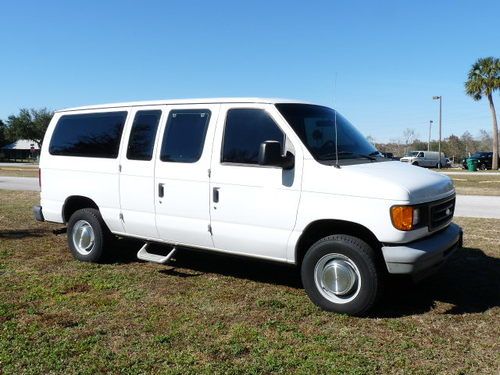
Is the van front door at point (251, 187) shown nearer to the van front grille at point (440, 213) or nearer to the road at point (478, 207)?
the van front grille at point (440, 213)

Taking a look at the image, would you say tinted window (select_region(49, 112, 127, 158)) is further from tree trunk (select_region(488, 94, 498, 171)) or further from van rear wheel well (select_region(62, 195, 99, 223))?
tree trunk (select_region(488, 94, 498, 171))

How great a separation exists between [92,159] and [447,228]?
14.7 feet

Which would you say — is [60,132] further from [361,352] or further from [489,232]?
[489,232]

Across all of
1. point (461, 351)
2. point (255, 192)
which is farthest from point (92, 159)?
point (461, 351)

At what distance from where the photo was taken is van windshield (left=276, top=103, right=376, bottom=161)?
16.8ft

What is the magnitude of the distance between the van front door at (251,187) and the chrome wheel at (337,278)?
43 cm

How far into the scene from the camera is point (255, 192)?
17.0ft

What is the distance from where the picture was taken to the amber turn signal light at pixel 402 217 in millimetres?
4414

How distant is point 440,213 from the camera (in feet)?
16.5

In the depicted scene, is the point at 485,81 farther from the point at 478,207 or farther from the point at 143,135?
the point at 143,135

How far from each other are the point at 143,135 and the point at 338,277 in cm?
297

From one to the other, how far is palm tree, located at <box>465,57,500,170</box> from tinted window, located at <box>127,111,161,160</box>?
4578cm

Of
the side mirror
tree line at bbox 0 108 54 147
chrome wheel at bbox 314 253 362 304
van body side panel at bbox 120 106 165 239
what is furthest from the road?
tree line at bbox 0 108 54 147

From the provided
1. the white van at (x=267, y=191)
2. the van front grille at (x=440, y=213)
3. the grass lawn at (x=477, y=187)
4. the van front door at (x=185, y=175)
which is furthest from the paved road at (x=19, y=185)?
the van front grille at (x=440, y=213)
